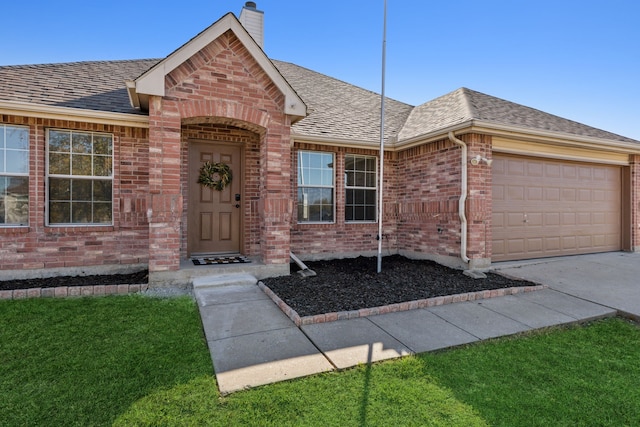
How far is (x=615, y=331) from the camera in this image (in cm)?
410

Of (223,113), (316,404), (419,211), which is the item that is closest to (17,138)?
(223,113)

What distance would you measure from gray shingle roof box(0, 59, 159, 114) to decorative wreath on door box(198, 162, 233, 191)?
63.3 inches

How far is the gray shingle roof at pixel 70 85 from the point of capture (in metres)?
5.78

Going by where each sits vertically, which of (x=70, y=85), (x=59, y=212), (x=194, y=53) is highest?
(x=194, y=53)

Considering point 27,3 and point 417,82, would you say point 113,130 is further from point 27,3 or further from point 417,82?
point 417,82

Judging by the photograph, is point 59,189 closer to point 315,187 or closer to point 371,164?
point 315,187

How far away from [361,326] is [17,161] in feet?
21.0

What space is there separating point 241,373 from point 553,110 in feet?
36.5

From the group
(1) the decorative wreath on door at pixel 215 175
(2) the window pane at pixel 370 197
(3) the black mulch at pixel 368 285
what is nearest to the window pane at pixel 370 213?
(2) the window pane at pixel 370 197

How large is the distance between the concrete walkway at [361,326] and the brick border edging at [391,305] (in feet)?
0.27

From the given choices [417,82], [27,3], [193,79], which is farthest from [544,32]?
[27,3]

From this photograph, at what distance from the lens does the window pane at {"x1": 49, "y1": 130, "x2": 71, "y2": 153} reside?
582 cm

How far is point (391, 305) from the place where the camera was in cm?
461

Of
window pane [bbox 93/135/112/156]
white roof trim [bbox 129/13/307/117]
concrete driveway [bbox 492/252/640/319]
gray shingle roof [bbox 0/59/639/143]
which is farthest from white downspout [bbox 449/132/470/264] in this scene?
window pane [bbox 93/135/112/156]
